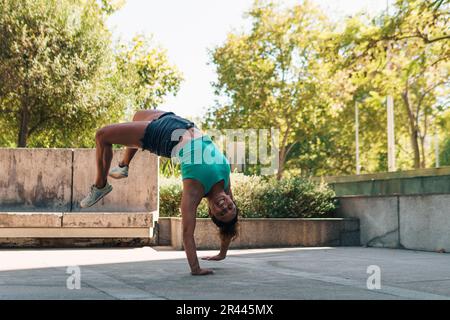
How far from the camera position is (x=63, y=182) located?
11.6 m

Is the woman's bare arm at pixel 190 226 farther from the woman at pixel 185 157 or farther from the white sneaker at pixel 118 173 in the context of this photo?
the white sneaker at pixel 118 173

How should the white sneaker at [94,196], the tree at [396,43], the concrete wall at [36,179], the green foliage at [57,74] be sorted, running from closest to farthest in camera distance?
the white sneaker at [94,196]
the concrete wall at [36,179]
the tree at [396,43]
the green foliage at [57,74]

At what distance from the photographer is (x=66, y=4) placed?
27484 millimetres

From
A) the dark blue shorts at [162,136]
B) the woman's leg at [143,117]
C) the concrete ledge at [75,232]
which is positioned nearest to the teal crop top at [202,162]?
the dark blue shorts at [162,136]

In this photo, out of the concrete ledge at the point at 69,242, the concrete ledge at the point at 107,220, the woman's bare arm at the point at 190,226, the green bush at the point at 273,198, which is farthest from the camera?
the green bush at the point at 273,198

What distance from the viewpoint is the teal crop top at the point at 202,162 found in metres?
Result: 6.32

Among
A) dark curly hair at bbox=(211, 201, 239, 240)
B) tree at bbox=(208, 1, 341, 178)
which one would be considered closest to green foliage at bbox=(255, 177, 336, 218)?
dark curly hair at bbox=(211, 201, 239, 240)

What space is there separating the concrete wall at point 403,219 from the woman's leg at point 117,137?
19.4 feet

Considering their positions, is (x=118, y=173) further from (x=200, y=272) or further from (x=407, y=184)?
(x=407, y=184)

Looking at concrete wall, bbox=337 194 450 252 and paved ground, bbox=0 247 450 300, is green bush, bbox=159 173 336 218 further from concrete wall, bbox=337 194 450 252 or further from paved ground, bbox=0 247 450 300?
paved ground, bbox=0 247 450 300

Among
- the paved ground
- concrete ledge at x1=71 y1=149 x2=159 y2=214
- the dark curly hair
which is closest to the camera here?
the paved ground

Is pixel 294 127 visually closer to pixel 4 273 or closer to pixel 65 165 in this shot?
pixel 65 165

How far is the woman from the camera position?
6.32 metres

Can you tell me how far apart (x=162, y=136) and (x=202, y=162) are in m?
0.49
